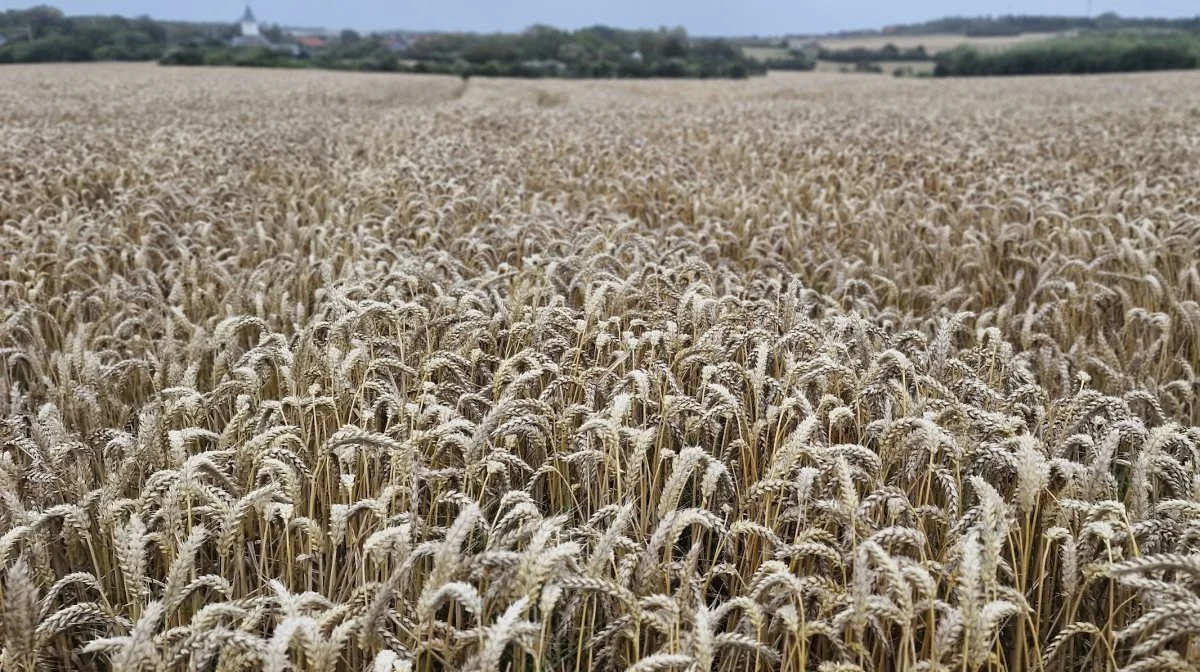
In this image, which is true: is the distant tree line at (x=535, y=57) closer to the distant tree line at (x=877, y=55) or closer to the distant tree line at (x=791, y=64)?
the distant tree line at (x=791, y=64)

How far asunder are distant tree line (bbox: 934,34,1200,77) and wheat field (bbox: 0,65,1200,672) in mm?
63963

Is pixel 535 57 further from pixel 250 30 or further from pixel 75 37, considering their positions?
pixel 250 30

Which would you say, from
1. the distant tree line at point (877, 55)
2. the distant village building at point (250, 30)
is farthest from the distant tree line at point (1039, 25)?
the distant village building at point (250, 30)

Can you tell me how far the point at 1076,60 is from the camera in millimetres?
60688

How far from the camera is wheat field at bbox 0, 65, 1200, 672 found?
189cm

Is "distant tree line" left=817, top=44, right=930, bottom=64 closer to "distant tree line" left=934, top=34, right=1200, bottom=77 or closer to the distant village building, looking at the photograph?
"distant tree line" left=934, top=34, right=1200, bottom=77

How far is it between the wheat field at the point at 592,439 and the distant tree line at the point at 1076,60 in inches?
2518

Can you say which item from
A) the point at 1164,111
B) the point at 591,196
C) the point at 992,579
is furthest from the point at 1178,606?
the point at 1164,111

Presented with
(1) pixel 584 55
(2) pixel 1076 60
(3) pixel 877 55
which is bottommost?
(2) pixel 1076 60

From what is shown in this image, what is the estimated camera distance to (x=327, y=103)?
2569 centimetres

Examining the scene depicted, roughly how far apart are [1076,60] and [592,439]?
236 ft

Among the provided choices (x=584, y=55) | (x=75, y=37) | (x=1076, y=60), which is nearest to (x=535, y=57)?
(x=584, y=55)

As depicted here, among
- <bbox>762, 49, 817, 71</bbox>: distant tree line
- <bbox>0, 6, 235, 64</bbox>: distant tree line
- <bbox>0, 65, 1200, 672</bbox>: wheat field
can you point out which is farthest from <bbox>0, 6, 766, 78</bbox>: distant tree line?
<bbox>0, 65, 1200, 672</bbox>: wheat field

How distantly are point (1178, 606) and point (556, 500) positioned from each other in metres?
1.86
